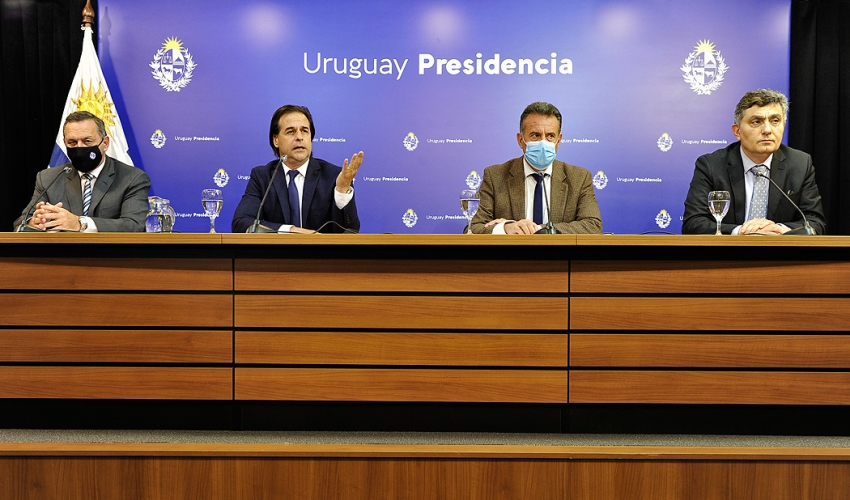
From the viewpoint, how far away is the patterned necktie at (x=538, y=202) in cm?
346

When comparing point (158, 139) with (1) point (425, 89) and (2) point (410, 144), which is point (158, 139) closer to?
(2) point (410, 144)

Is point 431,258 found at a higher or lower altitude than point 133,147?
lower

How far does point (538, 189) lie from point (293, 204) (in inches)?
52.2

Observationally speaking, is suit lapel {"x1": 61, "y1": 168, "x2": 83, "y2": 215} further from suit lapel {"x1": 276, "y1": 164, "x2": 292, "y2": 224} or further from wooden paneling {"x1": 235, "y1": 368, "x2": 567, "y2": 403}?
wooden paneling {"x1": 235, "y1": 368, "x2": 567, "y2": 403}

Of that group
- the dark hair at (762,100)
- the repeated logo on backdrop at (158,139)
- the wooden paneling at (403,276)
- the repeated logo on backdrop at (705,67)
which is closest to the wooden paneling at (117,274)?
the wooden paneling at (403,276)

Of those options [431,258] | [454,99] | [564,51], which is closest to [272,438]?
[431,258]

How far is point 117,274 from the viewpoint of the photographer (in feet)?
8.74

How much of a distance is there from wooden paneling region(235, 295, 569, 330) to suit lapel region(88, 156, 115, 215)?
53.6 inches

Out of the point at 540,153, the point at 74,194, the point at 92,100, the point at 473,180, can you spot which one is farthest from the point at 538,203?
the point at 92,100

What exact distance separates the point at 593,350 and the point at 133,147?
3801mm

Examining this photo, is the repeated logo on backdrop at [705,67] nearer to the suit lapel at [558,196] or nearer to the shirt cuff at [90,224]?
the suit lapel at [558,196]

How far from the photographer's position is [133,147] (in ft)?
16.1

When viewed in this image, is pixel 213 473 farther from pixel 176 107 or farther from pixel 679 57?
pixel 679 57

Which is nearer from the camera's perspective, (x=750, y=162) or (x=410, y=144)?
(x=750, y=162)
